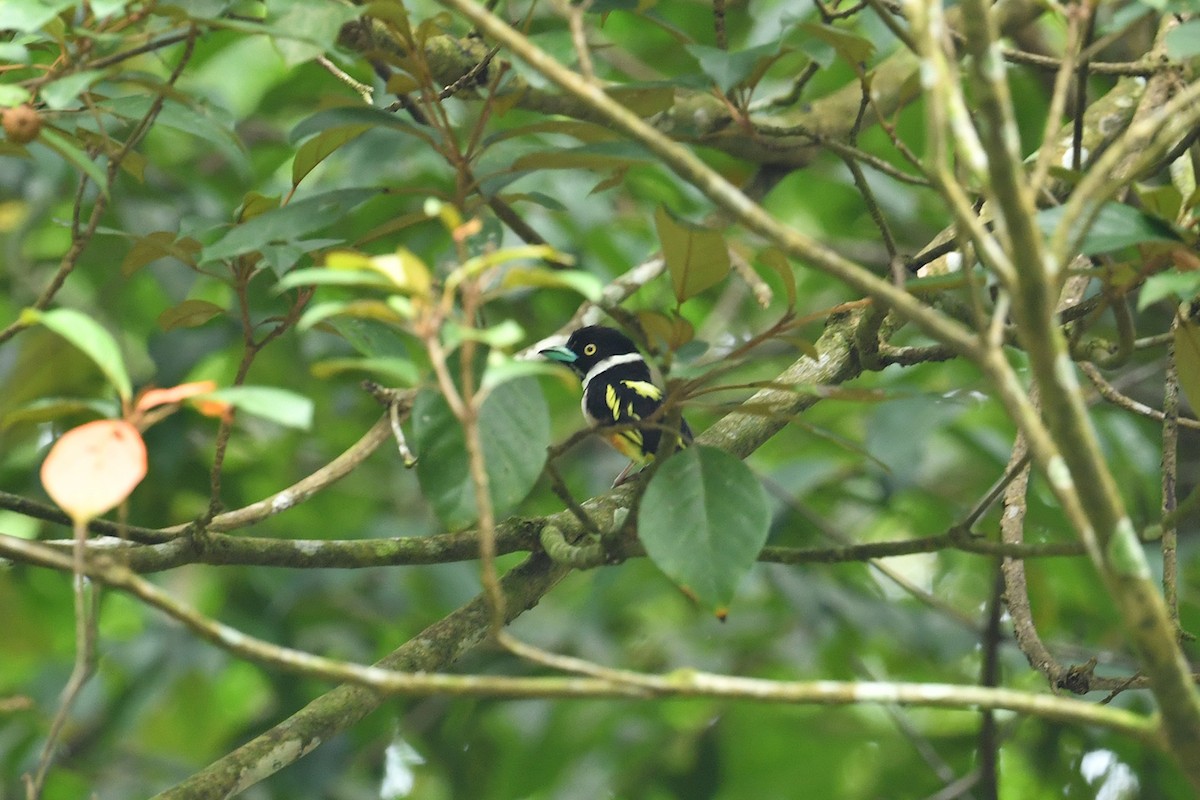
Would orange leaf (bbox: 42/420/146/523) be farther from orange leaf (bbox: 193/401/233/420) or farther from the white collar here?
the white collar

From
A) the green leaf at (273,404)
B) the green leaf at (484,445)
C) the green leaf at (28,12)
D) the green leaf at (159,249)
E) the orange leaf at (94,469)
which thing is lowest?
the green leaf at (484,445)

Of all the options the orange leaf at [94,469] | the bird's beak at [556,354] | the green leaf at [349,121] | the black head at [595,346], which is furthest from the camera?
the black head at [595,346]

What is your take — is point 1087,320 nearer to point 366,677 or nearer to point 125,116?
point 366,677

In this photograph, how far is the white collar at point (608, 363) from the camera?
207 inches

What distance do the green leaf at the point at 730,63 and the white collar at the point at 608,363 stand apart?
110 inches

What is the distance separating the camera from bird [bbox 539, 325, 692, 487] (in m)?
4.39

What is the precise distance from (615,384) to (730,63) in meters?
2.60

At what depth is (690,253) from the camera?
2.16 meters

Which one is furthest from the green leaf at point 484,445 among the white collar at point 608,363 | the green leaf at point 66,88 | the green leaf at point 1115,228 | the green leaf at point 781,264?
the white collar at point 608,363

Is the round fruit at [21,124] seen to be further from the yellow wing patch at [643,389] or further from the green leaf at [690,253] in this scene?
the yellow wing patch at [643,389]

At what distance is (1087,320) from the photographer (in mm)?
2174

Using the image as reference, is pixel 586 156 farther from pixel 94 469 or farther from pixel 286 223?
pixel 94 469

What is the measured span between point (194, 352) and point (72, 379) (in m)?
0.47

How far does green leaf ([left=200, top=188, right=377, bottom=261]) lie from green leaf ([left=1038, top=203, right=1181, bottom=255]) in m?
1.14
